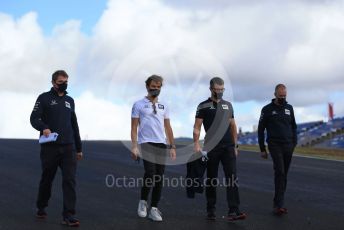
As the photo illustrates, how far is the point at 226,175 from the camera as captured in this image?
7.84 m

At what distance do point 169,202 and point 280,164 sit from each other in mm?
1995

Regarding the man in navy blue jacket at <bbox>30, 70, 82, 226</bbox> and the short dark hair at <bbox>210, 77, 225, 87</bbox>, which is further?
the short dark hair at <bbox>210, 77, 225, 87</bbox>

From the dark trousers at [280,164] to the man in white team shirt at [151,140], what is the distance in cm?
182

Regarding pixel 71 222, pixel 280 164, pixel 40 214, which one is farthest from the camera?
pixel 280 164

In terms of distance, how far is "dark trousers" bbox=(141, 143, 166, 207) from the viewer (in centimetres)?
756

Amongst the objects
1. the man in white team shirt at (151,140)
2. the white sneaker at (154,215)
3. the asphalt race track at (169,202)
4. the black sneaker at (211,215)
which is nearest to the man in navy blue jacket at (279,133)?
the asphalt race track at (169,202)

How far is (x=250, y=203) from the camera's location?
31.5ft

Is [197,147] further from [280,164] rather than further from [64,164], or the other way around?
[64,164]

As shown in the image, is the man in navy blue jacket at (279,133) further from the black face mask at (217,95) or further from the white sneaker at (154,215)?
the white sneaker at (154,215)

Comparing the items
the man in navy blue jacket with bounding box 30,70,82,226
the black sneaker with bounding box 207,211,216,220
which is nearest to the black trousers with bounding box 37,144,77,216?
the man in navy blue jacket with bounding box 30,70,82,226

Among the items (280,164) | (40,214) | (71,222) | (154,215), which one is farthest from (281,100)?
(40,214)

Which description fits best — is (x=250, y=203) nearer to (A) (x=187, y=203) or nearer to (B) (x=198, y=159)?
(A) (x=187, y=203)

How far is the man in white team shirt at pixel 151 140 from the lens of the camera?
758 cm

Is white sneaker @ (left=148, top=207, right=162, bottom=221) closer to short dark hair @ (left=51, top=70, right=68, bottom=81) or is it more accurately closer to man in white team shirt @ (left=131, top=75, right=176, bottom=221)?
man in white team shirt @ (left=131, top=75, right=176, bottom=221)
